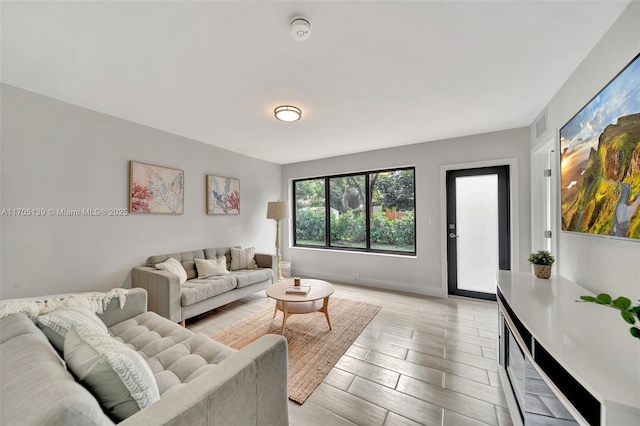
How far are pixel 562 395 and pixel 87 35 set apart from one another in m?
3.11

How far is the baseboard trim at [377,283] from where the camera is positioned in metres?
3.80

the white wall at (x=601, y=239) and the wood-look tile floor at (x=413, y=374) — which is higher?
the white wall at (x=601, y=239)

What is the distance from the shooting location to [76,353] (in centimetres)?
95

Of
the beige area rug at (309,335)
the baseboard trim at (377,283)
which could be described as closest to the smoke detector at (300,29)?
the beige area rug at (309,335)

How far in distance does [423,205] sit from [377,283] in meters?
1.58

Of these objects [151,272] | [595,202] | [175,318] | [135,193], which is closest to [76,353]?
[175,318]

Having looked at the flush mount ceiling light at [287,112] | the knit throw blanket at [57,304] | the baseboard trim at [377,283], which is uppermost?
the flush mount ceiling light at [287,112]

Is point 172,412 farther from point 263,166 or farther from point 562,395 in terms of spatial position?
point 263,166

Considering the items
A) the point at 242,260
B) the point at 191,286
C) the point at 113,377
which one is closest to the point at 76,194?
the point at 191,286

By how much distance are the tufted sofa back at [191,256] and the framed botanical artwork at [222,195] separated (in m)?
0.64

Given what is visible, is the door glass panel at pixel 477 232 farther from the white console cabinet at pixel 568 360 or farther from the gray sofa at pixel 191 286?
the gray sofa at pixel 191 286

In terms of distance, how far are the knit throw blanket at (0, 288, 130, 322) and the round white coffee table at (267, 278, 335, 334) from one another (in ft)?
4.45

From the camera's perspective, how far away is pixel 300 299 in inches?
97.7

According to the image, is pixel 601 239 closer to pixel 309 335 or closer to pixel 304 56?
pixel 304 56
